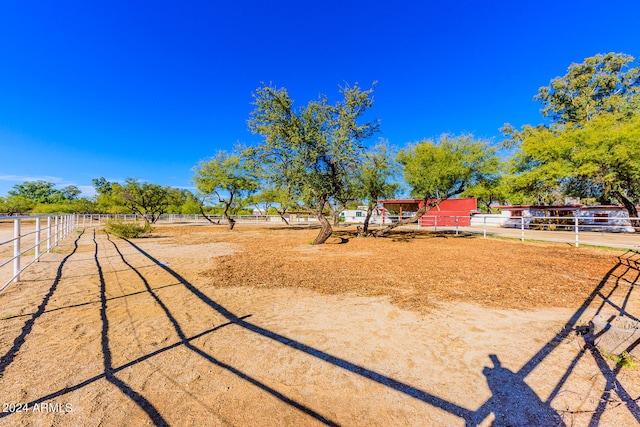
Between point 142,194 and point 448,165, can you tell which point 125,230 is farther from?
point 142,194

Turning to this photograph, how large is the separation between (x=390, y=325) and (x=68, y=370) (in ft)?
11.4

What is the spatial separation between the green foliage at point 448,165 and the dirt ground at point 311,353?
27.2 feet

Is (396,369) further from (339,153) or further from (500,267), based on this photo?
(339,153)

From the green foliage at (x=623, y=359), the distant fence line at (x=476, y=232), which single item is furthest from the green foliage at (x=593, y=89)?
the green foliage at (x=623, y=359)

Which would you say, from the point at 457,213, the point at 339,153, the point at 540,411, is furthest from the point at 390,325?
the point at 457,213

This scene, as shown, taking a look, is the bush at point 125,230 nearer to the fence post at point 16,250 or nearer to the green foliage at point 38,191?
the fence post at point 16,250

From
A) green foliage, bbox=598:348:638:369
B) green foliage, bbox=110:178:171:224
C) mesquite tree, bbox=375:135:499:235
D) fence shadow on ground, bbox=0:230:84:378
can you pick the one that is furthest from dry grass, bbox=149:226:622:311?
green foliage, bbox=110:178:171:224

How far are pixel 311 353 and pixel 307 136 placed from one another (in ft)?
31.5

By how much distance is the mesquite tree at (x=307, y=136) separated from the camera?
37.5 ft

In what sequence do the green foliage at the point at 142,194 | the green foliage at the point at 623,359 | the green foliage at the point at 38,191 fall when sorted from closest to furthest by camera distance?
1. the green foliage at the point at 623,359
2. the green foliage at the point at 142,194
3. the green foliage at the point at 38,191

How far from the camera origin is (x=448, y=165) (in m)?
13.4

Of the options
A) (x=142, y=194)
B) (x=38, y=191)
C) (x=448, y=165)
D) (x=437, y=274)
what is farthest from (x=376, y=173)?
(x=38, y=191)

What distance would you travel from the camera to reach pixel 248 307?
432 centimetres

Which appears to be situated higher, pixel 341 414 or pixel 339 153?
pixel 339 153
